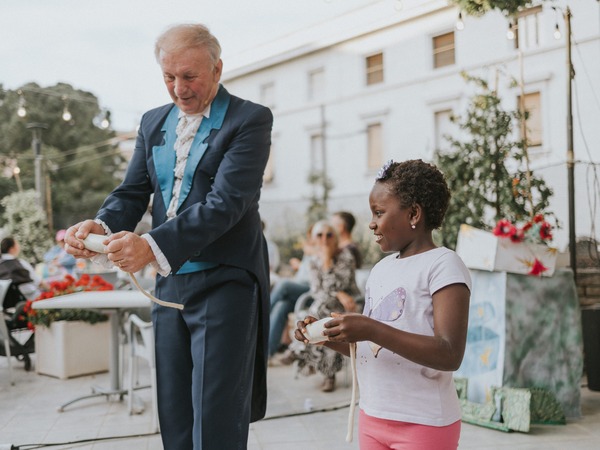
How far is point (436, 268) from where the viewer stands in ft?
4.90

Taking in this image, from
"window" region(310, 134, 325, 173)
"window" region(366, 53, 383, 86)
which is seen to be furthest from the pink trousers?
"window" region(310, 134, 325, 173)

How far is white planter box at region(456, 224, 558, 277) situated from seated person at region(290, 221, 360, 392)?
1382 mm

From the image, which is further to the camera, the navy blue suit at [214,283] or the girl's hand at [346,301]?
the girl's hand at [346,301]

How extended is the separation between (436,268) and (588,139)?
5581 mm

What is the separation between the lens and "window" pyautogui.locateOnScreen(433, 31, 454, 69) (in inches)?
525

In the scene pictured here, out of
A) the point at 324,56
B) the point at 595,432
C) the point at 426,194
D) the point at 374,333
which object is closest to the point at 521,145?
the point at 595,432

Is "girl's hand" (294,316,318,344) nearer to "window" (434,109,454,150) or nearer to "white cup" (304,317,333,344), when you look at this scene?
"white cup" (304,317,333,344)

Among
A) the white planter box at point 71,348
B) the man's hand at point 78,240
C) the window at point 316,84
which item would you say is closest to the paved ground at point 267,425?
the white planter box at point 71,348

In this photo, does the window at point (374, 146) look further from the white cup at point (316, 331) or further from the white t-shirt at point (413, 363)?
the white cup at point (316, 331)

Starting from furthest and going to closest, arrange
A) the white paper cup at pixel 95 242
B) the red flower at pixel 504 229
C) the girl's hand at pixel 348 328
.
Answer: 1. the red flower at pixel 504 229
2. the white paper cup at pixel 95 242
3. the girl's hand at pixel 348 328

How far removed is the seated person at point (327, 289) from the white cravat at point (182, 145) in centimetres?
327

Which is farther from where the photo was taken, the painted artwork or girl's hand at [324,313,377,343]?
the painted artwork

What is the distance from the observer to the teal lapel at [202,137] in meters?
1.76

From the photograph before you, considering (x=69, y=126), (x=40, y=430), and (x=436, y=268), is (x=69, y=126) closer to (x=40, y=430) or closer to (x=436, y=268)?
(x=40, y=430)
